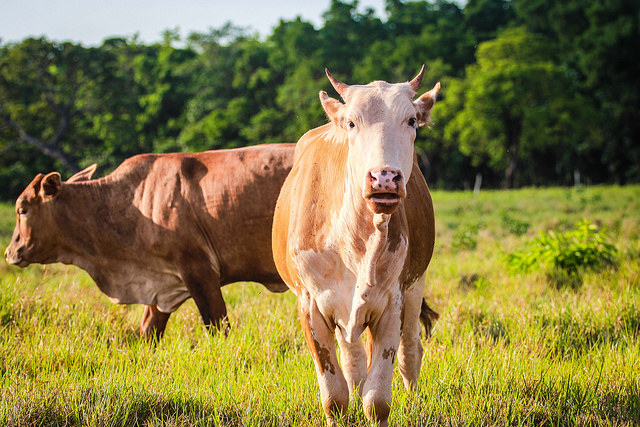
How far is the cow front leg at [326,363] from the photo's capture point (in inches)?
130

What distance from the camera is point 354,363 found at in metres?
3.75

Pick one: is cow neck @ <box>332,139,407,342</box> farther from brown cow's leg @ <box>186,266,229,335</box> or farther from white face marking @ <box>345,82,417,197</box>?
brown cow's leg @ <box>186,266,229,335</box>

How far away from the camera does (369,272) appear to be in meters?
3.09

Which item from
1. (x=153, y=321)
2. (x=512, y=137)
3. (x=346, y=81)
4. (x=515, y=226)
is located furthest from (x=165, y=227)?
→ (x=346, y=81)

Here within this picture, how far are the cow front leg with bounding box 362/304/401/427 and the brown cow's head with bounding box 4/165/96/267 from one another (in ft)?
12.8

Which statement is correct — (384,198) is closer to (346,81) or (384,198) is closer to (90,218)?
(90,218)

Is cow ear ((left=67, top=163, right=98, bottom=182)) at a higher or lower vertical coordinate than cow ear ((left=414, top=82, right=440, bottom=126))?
lower

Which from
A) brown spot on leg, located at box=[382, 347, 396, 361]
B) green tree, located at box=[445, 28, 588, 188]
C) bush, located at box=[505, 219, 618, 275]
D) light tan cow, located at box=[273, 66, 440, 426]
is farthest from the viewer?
green tree, located at box=[445, 28, 588, 188]

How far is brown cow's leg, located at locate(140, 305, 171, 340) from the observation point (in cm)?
568

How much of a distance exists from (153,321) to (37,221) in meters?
1.52

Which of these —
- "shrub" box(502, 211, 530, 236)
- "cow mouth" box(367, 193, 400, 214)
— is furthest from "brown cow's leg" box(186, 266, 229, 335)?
"shrub" box(502, 211, 530, 236)

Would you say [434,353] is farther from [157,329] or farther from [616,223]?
[616,223]

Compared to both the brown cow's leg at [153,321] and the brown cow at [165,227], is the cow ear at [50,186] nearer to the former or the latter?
the brown cow at [165,227]

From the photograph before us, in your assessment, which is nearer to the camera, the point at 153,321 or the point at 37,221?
the point at 153,321
